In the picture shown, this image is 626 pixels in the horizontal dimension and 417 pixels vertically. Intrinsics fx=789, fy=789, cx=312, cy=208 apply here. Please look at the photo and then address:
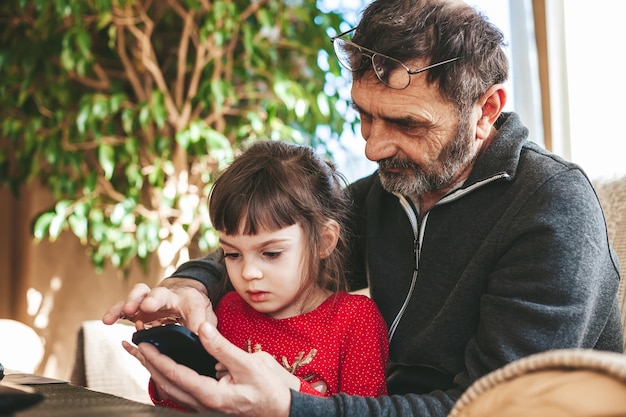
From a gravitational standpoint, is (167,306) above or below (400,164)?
below

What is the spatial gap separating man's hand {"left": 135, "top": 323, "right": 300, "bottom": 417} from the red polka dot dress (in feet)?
0.74

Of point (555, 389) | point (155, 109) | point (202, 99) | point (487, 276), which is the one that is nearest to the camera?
point (555, 389)

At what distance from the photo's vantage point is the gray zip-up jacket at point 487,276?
3.77ft

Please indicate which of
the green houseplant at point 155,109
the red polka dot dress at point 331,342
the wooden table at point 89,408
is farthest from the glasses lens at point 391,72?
the green houseplant at point 155,109

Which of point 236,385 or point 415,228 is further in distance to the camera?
point 415,228

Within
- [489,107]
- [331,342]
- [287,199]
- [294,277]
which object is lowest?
[331,342]

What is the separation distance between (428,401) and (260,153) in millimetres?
570

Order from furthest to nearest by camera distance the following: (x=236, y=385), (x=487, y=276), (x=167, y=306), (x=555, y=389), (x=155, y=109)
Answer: (x=155, y=109) < (x=167, y=306) < (x=487, y=276) < (x=236, y=385) < (x=555, y=389)

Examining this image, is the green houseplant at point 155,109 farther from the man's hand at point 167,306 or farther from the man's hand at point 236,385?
the man's hand at point 236,385

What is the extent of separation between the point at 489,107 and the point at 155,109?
1.43 meters

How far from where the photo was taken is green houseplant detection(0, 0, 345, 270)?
2.63 m

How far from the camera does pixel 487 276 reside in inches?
50.9

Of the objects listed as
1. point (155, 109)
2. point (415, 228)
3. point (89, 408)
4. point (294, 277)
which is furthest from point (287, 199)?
point (155, 109)

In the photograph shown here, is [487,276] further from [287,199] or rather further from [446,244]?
[287,199]
